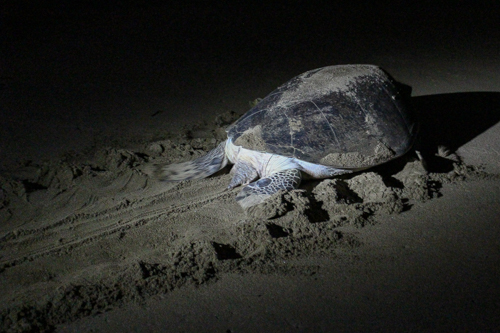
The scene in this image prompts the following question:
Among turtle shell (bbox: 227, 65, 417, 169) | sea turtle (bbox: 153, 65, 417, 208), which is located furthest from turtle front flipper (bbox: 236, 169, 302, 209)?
turtle shell (bbox: 227, 65, 417, 169)

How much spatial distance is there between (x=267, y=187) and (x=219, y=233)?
0.52 metres

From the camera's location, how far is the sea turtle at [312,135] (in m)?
3.05

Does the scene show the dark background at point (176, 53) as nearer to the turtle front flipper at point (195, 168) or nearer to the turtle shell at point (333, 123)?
the turtle front flipper at point (195, 168)

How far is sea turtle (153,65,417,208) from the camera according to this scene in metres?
3.05

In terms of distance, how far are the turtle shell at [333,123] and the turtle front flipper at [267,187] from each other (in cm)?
15

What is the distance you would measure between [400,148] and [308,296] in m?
1.54

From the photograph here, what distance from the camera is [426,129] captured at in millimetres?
4039

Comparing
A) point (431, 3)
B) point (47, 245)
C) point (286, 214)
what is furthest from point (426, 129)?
point (431, 3)

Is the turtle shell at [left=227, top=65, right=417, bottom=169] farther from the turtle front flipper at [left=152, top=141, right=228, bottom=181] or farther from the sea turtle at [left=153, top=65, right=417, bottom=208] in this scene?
the turtle front flipper at [left=152, top=141, right=228, bottom=181]

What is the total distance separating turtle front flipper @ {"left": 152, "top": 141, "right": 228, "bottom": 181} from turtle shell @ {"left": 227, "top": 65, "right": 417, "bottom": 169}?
24 centimetres

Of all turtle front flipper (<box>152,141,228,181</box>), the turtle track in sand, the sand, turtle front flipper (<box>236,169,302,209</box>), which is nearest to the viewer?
the sand

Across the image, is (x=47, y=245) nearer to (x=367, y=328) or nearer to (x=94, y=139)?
(x=94, y=139)

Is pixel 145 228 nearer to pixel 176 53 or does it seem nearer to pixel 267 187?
pixel 267 187

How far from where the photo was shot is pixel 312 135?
307 cm
